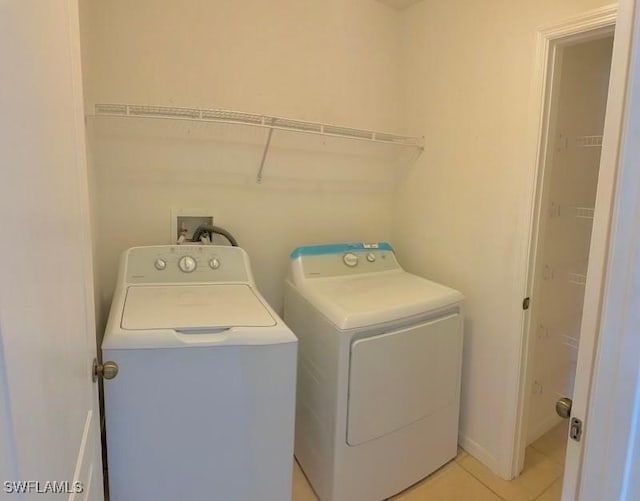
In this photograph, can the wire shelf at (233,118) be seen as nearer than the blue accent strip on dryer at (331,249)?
Yes

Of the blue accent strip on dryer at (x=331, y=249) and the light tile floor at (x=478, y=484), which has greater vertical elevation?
the blue accent strip on dryer at (x=331, y=249)

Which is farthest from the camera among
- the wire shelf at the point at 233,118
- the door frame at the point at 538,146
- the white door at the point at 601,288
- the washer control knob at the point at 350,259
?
the washer control knob at the point at 350,259

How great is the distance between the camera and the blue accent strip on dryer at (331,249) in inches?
79.8

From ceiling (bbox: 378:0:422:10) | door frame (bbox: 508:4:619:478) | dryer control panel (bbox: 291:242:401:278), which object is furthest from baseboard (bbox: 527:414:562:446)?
ceiling (bbox: 378:0:422:10)

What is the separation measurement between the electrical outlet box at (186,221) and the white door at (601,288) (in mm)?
1680

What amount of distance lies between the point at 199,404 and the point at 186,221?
0.99m

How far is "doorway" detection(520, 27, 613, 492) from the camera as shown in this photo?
2.00 meters

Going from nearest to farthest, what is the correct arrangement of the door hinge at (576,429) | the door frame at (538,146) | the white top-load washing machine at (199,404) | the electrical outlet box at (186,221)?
the door hinge at (576,429), the white top-load washing machine at (199,404), the door frame at (538,146), the electrical outlet box at (186,221)

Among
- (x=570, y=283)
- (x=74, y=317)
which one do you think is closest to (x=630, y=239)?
(x=74, y=317)

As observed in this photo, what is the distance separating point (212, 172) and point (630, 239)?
1751mm

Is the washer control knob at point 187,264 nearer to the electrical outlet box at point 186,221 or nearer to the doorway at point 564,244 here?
the electrical outlet box at point 186,221

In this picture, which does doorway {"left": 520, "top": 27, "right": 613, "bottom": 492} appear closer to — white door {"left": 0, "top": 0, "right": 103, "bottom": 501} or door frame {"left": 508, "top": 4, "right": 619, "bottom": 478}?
door frame {"left": 508, "top": 4, "right": 619, "bottom": 478}

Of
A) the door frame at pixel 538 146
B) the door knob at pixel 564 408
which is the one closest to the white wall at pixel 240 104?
the door frame at pixel 538 146

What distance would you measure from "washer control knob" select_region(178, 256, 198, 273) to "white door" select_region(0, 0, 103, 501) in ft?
2.57
